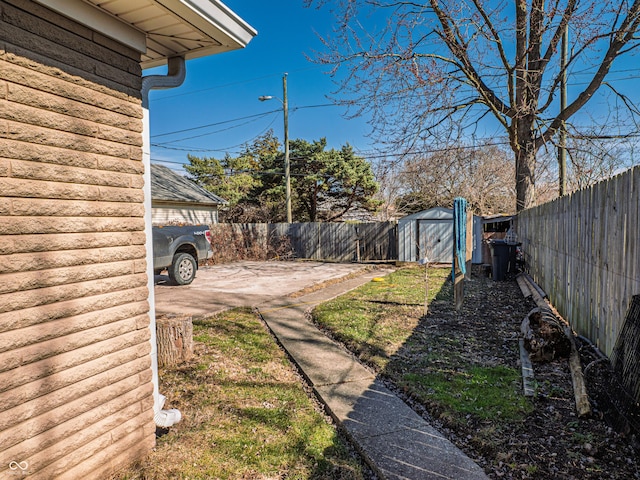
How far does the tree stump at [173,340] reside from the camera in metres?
4.26

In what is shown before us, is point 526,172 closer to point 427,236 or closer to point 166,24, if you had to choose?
point 427,236

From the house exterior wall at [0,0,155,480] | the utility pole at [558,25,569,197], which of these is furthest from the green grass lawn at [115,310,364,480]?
the utility pole at [558,25,569,197]

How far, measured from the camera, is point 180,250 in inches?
392

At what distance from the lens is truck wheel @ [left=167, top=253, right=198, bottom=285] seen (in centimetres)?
949

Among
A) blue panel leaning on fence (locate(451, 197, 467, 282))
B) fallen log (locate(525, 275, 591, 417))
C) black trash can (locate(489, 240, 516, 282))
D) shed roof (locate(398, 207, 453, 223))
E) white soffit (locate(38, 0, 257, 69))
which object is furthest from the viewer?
shed roof (locate(398, 207, 453, 223))

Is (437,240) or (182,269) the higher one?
(437,240)

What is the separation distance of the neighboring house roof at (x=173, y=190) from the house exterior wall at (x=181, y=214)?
1.31 ft

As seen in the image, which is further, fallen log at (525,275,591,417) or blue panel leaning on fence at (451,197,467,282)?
blue panel leaning on fence at (451,197,467,282)

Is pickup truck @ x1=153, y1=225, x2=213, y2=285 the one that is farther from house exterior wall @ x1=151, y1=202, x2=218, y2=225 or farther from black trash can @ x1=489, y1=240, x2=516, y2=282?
black trash can @ x1=489, y1=240, x2=516, y2=282

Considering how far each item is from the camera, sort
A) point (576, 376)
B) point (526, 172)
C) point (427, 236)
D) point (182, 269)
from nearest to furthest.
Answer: point (576, 376)
point (182, 269)
point (526, 172)
point (427, 236)

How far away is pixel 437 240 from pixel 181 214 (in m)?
10.2

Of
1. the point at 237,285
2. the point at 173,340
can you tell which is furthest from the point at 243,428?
the point at 237,285

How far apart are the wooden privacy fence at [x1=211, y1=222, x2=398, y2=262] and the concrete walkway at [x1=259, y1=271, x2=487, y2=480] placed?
10678 mm

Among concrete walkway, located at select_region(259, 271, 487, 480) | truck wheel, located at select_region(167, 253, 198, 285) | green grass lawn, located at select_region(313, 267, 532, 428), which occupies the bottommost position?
concrete walkway, located at select_region(259, 271, 487, 480)
